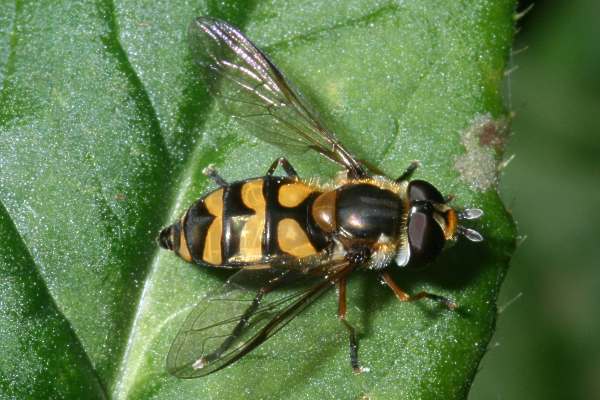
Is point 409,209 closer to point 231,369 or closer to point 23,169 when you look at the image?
point 231,369

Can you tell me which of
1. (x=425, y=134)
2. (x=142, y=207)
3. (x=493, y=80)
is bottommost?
(x=142, y=207)

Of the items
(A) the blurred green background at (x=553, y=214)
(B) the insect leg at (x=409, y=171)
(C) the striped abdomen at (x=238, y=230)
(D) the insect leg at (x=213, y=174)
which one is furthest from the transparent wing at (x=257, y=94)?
(A) the blurred green background at (x=553, y=214)

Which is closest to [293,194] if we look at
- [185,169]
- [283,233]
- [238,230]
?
[283,233]

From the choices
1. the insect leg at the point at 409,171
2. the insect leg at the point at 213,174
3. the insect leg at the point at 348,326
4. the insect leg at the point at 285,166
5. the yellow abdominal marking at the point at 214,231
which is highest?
the insect leg at the point at 409,171

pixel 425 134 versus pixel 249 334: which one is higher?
pixel 425 134

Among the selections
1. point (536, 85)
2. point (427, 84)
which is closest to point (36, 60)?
point (427, 84)

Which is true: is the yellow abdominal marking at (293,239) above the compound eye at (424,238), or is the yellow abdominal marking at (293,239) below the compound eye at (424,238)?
below

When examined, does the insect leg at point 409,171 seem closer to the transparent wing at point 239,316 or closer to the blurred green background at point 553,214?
the transparent wing at point 239,316
